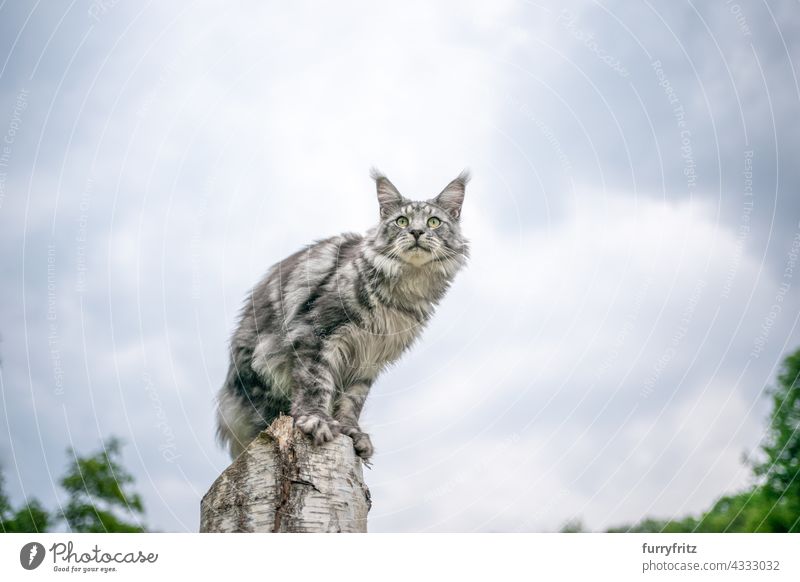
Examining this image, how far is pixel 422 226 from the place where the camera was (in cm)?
811

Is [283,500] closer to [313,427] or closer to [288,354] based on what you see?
[313,427]

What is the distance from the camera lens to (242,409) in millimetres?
8758

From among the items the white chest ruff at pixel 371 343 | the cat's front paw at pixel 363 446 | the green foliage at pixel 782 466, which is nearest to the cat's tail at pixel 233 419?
the white chest ruff at pixel 371 343

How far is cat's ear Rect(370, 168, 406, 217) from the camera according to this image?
8.54 m
